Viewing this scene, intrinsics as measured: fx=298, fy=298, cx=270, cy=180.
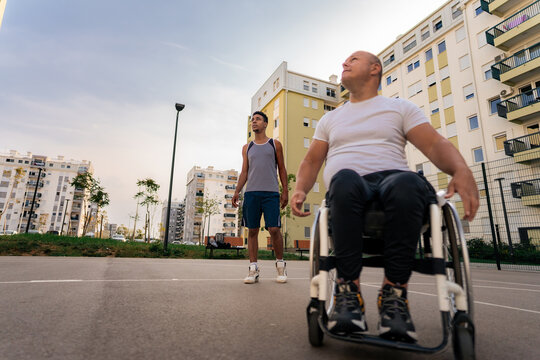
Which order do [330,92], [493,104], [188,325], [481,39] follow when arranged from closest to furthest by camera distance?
[188,325] → [493,104] → [481,39] → [330,92]

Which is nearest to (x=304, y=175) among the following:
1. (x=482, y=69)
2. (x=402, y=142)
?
(x=402, y=142)

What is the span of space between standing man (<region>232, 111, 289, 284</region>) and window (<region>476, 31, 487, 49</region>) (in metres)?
26.1

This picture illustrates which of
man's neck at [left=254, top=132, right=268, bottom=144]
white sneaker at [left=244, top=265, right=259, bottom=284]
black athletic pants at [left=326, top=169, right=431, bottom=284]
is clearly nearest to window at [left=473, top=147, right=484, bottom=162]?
man's neck at [left=254, top=132, right=268, bottom=144]

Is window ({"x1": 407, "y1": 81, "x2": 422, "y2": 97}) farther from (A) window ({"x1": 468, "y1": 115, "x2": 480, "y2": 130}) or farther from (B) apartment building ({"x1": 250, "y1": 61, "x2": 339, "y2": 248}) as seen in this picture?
(B) apartment building ({"x1": 250, "y1": 61, "x2": 339, "y2": 248})

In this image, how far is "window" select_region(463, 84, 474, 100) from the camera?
22708mm

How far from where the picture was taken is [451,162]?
1.46 m

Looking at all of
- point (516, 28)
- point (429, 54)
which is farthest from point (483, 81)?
point (429, 54)

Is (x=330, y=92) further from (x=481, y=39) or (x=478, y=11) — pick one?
(x=481, y=39)

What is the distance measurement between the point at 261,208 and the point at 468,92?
83.9ft

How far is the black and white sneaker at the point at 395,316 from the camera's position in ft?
3.45

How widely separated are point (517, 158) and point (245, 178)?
2109 centimetres

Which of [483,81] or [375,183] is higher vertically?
[483,81]

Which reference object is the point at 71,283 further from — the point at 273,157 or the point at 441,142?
the point at 441,142

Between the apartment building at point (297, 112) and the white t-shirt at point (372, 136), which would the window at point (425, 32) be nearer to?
the apartment building at point (297, 112)
